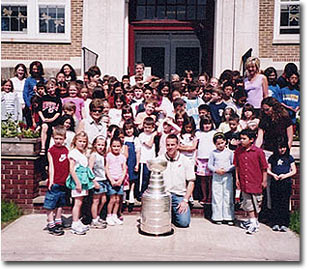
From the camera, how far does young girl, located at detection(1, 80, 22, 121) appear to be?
7.80 metres

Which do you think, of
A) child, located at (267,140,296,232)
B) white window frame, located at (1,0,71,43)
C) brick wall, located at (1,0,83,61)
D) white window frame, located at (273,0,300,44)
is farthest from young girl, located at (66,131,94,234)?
white window frame, located at (273,0,300,44)

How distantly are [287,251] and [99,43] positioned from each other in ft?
23.9

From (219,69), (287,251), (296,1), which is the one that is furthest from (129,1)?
(287,251)

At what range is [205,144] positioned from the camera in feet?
22.4

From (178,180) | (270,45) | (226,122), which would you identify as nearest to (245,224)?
(178,180)

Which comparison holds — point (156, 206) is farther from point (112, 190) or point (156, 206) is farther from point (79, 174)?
point (79, 174)

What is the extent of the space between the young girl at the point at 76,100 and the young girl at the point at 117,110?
1.62 feet

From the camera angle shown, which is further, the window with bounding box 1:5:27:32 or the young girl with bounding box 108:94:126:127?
the window with bounding box 1:5:27:32

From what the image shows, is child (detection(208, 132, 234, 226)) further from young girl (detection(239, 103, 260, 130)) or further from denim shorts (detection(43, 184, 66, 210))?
denim shorts (detection(43, 184, 66, 210))

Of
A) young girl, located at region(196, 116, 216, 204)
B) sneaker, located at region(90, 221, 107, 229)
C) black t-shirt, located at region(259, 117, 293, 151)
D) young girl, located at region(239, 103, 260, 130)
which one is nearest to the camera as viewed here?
sneaker, located at region(90, 221, 107, 229)

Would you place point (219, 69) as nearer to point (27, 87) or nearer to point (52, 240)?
point (27, 87)

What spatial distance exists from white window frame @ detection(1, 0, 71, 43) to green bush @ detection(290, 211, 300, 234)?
7318 millimetres

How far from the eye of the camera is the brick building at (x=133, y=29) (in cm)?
1111

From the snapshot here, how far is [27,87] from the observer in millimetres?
8195
